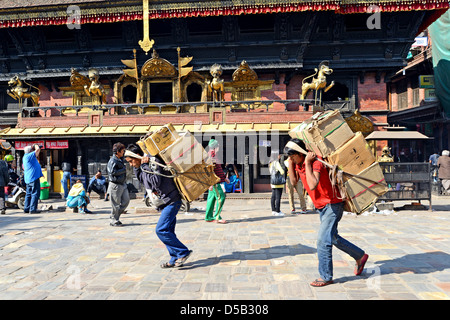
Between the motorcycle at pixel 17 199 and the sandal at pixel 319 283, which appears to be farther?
the motorcycle at pixel 17 199

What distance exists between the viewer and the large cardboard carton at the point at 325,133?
390 cm

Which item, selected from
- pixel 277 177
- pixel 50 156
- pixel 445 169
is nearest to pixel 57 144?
pixel 50 156

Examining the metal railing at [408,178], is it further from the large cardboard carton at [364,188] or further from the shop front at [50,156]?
the shop front at [50,156]

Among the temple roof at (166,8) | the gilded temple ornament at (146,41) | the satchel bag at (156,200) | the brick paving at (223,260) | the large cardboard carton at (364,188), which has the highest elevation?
the temple roof at (166,8)

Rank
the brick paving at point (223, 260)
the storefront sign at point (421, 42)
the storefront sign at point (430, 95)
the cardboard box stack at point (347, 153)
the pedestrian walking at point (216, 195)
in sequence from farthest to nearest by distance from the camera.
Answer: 1. the storefront sign at point (421, 42)
2. the storefront sign at point (430, 95)
3. the pedestrian walking at point (216, 195)
4. the cardboard box stack at point (347, 153)
5. the brick paving at point (223, 260)

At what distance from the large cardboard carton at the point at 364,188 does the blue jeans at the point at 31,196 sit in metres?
9.47

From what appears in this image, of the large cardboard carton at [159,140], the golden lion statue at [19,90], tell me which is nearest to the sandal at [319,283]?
the large cardboard carton at [159,140]

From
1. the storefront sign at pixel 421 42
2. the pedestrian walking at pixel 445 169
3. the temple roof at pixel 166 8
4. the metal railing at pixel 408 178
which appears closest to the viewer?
the metal railing at pixel 408 178

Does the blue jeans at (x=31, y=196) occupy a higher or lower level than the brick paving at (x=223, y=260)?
higher

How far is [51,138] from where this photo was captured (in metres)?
14.6

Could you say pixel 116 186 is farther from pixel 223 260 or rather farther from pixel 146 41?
pixel 146 41
